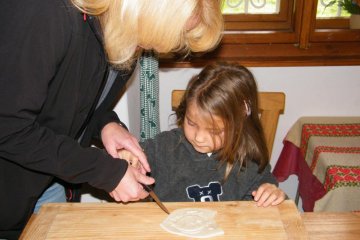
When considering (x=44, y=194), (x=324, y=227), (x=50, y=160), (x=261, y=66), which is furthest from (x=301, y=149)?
(x=50, y=160)

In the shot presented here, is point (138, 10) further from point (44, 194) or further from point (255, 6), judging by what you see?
point (255, 6)

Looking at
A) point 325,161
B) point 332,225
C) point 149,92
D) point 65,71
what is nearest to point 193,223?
point 332,225

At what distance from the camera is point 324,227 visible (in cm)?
86

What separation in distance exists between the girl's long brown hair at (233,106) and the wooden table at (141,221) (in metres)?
0.29

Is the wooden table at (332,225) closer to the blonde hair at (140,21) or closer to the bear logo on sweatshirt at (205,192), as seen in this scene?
the bear logo on sweatshirt at (205,192)

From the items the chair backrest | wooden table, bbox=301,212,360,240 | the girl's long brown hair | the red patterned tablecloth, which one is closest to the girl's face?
the girl's long brown hair

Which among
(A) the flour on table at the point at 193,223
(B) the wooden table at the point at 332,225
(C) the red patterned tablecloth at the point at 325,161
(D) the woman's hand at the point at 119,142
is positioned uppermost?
(D) the woman's hand at the point at 119,142

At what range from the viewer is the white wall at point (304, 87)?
1922 millimetres

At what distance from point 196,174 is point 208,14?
0.52 metres

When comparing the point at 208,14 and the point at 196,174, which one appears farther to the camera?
the point at 196,174

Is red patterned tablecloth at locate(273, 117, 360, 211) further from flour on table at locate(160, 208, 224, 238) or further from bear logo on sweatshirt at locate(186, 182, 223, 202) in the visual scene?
flour on table at locate(160, 208, 224, 238)

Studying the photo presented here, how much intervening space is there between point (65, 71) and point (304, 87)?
4.63ft

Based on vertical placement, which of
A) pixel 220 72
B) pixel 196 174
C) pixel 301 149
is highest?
pixel 220 72

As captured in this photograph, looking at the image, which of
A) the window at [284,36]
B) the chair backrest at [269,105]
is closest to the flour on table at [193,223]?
the chair backrest at [269,105]
